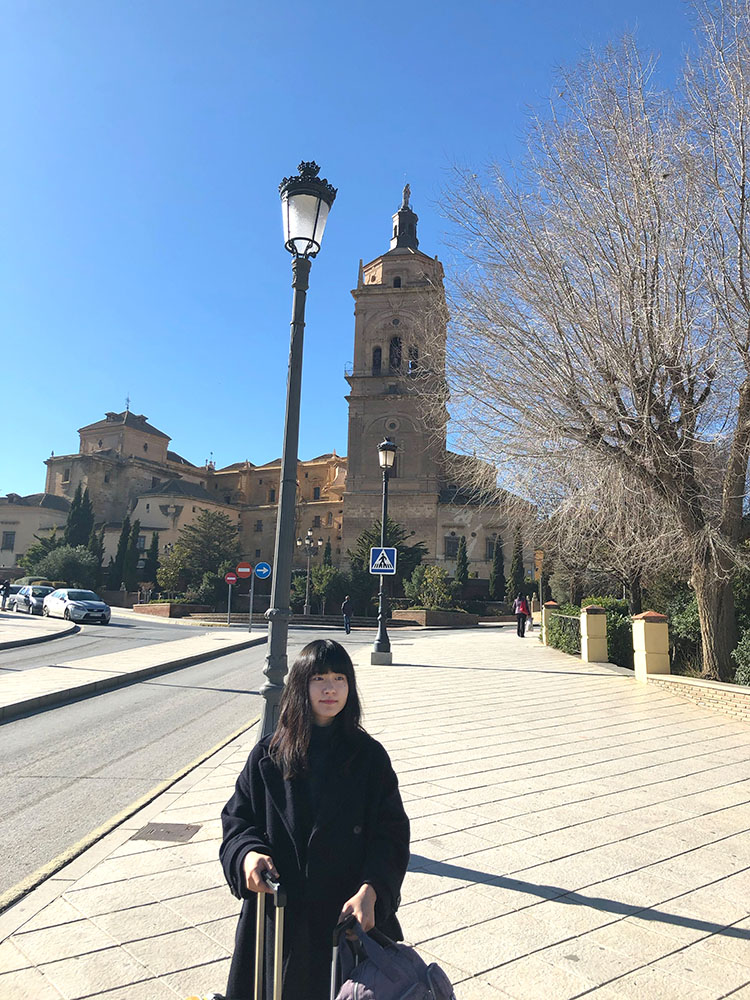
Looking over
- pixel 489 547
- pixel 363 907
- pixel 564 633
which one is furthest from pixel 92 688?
pixel 489 547

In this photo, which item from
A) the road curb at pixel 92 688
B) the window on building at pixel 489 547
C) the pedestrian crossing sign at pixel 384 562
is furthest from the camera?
the window on building at pixel 489 547

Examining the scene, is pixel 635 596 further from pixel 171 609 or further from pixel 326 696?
pixel 171 609

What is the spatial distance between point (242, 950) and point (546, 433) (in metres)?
10.2

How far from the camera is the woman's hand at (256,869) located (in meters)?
2.02

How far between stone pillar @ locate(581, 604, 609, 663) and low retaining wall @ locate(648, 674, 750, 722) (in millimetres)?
4497

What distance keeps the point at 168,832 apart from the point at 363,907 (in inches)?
131

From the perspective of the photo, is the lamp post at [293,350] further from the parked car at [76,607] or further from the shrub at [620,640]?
the parked car at [76,607]

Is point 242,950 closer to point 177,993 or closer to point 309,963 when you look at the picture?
point 309,963

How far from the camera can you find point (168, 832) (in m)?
4.79

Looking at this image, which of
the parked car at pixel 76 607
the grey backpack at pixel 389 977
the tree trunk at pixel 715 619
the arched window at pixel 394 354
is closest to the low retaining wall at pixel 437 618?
the parked car at pixel 76 607

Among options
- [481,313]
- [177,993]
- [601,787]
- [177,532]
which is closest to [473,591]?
[177,532]

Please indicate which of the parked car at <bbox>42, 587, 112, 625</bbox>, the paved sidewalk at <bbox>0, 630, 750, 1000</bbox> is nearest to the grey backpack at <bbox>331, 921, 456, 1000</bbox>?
the paved sidewalk at <bbox>0, 630, 750, 1000</bbox>

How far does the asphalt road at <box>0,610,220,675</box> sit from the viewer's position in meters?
15.6

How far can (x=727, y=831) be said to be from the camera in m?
4.83
